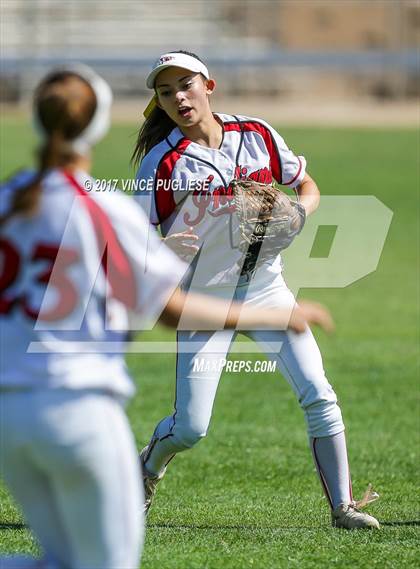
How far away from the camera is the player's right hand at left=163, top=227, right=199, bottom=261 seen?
4.75 meters

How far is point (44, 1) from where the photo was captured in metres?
37.3

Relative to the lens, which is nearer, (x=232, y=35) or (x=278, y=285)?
(x=278, y=285)

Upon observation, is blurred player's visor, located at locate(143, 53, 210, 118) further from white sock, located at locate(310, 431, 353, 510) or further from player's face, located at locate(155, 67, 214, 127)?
white sock, located at locate(310, 431, 353, 510)

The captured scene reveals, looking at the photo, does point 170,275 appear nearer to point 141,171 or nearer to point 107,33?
point 141,171

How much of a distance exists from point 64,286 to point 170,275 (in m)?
0.28

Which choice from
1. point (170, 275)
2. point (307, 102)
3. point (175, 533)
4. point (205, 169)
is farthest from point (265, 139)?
point (307, 102)

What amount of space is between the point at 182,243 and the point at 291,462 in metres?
2.71

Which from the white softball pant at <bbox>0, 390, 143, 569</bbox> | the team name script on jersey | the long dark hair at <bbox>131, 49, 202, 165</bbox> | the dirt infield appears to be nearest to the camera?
the white softball pant at <bbox>0, 390, 143, 569</bbox>

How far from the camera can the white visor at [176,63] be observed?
5109 mm

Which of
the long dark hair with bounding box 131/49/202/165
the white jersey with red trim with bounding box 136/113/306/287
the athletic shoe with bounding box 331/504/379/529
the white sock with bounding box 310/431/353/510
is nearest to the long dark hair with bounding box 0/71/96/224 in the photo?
the white jersey with red trim with bounding box 136/113/306/287

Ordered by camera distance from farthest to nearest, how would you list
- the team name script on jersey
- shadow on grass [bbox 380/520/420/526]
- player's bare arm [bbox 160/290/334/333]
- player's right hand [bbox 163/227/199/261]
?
1. shadow on grass [bbox 380/520/420/526]
2. the team name script on jersey
3. player's right hand [bbox 163/227/199/261]
4. player's bare arm [bbox 160/290/334/333]

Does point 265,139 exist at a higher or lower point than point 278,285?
higher

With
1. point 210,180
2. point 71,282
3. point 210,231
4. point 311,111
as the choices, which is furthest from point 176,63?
point 311,111

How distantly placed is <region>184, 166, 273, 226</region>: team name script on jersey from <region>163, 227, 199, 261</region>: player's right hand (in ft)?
0.98
